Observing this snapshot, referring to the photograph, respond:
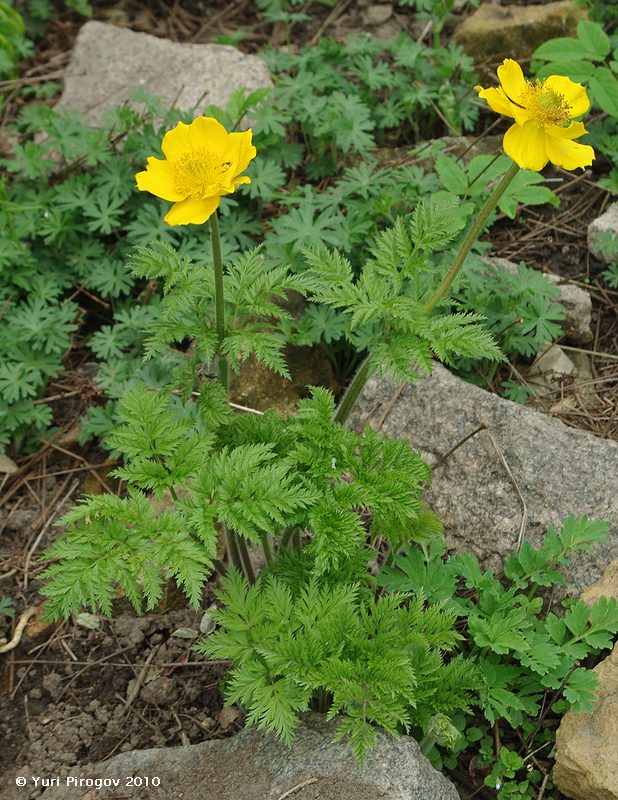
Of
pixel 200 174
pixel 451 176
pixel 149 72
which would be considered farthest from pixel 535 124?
pixel 149 72

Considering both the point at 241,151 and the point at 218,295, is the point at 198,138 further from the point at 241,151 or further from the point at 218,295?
the point at 218,295

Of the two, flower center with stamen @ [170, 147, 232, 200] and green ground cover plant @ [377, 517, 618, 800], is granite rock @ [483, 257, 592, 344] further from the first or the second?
flower center with stamen @ [170, 147, 232, 200]

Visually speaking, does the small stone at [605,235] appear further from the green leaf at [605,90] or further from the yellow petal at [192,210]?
the yellow petal at [192,210]

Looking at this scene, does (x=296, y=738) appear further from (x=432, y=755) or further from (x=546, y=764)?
(x=546, y=764)

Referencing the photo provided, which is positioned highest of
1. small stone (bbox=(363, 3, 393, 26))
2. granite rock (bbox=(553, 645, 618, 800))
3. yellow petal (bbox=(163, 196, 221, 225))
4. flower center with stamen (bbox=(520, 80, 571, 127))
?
yellow petal (bbox=(163, 196, 221, 225))

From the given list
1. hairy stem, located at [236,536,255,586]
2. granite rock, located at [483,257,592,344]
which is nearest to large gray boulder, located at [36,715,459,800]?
hairy stem, located at [236,536,255,586]

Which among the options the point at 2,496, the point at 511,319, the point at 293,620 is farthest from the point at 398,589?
the point at 2,496
